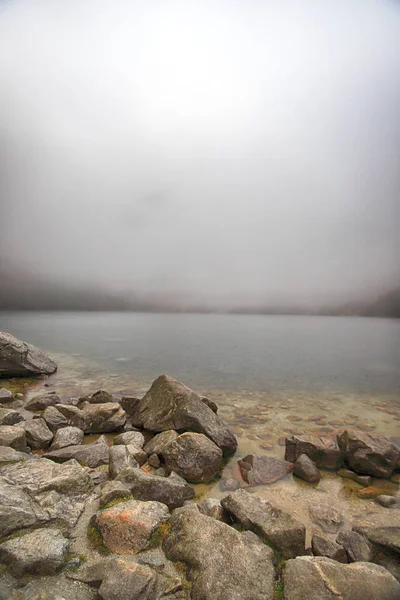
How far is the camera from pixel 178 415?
984cm

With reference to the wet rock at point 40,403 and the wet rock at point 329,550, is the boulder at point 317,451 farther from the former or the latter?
the wet rock at point 40,403

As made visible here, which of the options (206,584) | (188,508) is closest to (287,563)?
(206,584)

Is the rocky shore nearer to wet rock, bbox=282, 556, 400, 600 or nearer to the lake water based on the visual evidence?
wet rock, bbox=282, 556, 400, 600

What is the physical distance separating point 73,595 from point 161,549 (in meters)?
1.32

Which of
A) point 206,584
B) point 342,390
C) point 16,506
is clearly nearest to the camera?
point 206,584

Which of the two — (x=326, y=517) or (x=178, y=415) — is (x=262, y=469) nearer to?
(x=326, y=517)

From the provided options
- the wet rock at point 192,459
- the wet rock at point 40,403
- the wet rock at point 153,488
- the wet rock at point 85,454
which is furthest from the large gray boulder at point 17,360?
the wet rock at point 153,488

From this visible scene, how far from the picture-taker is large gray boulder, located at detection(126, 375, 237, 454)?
31.3 ft

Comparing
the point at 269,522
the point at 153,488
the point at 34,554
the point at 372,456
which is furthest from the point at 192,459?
the point at 372,456

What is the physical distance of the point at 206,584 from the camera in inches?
146

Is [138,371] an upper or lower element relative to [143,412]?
lower

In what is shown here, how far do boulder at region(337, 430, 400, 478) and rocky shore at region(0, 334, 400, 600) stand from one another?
3 centimetres

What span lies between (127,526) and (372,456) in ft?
23.8

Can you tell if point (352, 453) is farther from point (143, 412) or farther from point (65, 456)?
point (65, 456)
